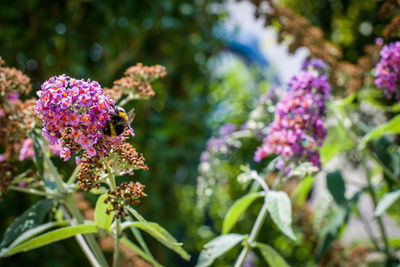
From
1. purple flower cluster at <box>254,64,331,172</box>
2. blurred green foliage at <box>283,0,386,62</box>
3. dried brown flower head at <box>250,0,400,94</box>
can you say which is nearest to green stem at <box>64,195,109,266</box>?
purple flower cluster at <box>254,64,331,172</box>

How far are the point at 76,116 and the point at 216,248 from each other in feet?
1.54

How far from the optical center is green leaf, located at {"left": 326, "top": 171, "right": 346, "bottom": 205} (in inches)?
45.2

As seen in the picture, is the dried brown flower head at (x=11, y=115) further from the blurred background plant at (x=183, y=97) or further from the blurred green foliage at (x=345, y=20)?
the blurred green foliage at (x=345, y=20)

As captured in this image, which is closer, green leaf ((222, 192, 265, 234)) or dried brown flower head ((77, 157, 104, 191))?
dried brown flower head ((77, 157, 104, 191))

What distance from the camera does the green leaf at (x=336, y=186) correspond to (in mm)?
1147

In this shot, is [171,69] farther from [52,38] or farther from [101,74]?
[52,38]

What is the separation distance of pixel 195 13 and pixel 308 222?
144cm

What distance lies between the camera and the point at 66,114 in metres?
0.62

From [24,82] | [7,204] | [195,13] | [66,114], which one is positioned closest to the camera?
[66,114]

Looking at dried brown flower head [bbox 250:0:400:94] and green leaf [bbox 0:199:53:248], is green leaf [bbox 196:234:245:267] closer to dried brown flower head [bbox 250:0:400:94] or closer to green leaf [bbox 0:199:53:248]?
green leaf [bbox 0:199:53:248]

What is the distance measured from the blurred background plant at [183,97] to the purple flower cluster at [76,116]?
0.79 m

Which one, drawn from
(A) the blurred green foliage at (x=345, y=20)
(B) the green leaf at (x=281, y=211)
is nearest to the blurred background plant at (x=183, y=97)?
(B) the green leaf at (x=281, y=211)

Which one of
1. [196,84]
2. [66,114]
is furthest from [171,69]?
[66,114]

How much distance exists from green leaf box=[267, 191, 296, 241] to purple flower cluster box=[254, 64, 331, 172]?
3.2 inches
